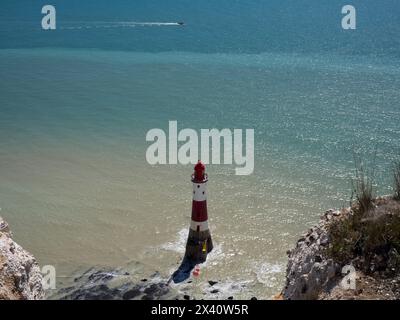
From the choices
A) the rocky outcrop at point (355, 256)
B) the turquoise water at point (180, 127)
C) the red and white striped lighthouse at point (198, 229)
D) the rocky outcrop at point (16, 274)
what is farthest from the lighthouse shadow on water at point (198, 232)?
the rocky outcrop at point (355, 256)

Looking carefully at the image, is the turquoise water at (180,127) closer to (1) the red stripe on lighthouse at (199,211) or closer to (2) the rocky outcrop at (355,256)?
(1) the red stripe on lighthouse at (199,211)

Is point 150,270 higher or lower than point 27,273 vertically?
lower

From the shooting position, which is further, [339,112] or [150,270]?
[339,112]

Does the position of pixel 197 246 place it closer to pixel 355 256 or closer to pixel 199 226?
pixel 199 226

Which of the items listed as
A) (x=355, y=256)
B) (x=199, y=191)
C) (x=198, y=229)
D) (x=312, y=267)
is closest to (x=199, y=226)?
(x=198, y=229)

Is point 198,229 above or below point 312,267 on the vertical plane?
below
